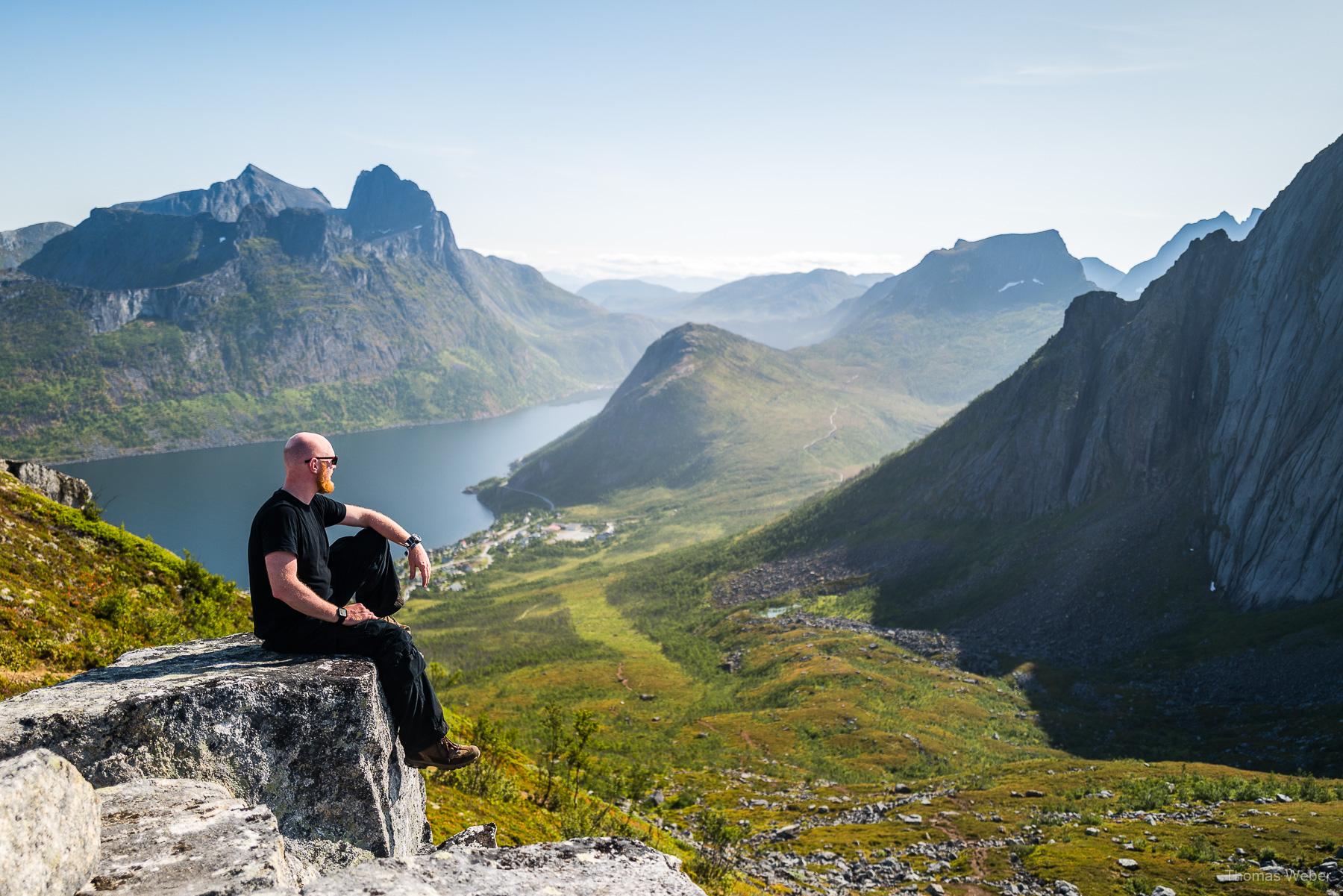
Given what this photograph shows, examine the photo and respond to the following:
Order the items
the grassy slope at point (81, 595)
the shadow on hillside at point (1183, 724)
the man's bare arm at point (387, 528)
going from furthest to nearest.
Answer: the shadow on hillside at point (1183, 724), the grassy slope at point (81, 595), the man's bare arm at point (387, 528)

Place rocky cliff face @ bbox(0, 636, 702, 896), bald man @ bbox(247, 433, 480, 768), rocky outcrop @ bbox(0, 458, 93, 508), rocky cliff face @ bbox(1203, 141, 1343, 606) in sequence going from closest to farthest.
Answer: rocky cliff face @ bbox(0, 636, 702, 896) → bald man @ bbox(247, 433, 480, 768) → rocky outcrop @ bbox(0, 458, 93, 508) → rocky cliff face @ bbox(1203, 141, 1343, 606)

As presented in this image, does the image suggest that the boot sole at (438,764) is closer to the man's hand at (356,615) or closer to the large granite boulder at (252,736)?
the large granite boulder at (252,736)

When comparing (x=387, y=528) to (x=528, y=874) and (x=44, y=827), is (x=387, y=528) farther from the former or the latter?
(x=44, y=827)

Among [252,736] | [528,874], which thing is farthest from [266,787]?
[528,874]

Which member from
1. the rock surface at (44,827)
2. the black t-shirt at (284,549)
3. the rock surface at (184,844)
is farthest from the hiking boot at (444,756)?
the rock surface at (44,827)

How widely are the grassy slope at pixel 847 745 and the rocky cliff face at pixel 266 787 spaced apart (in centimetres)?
1065

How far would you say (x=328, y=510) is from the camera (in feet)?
35.5

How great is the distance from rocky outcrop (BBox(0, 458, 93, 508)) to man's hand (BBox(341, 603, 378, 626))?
27.6 metres

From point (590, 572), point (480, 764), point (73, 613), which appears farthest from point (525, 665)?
point (73, 613)

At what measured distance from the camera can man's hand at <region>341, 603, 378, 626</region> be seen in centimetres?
939

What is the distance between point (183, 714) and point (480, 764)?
60.2ft

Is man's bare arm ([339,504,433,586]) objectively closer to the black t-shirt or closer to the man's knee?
the black t-shirt

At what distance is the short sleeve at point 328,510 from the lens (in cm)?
1064

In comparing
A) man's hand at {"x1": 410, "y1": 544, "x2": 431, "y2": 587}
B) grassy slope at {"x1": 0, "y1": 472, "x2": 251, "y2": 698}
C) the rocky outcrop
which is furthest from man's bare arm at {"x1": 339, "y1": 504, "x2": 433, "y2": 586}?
the rocky outcrop
